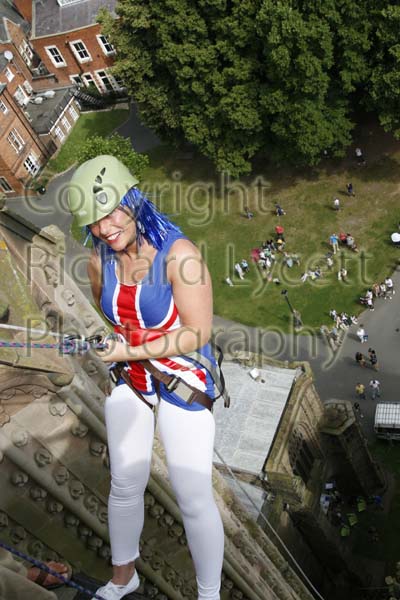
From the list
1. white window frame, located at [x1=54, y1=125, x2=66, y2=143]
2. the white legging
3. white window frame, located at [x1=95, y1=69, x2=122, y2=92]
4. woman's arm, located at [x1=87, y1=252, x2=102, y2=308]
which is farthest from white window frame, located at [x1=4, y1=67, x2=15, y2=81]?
the white legging

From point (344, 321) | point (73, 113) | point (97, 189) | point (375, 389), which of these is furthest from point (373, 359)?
point (73, 113)

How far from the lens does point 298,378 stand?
26.5 metres

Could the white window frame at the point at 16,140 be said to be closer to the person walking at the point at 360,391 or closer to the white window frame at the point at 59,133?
the white window frame at the point at 59,133

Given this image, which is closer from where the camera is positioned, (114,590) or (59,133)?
(114,590)

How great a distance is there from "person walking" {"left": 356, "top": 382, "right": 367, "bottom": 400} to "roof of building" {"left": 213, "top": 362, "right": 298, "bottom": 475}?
18.5ft

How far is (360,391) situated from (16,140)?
35852 millimetres

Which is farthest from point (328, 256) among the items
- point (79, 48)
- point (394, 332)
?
point (79, 48)

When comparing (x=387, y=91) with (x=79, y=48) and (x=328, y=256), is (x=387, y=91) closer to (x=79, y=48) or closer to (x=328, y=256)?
(x=328, y=256)

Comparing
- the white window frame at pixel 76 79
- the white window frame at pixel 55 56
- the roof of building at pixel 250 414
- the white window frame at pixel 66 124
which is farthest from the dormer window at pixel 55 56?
the roof of building at pixel 250 414

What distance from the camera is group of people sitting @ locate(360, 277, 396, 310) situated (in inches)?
1340

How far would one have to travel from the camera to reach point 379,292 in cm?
3438

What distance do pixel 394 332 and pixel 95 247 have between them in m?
28.5

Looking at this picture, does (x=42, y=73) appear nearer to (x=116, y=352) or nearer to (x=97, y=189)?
(x=97, y=189)

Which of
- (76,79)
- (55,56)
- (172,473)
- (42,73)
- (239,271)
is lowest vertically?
(239,271)
